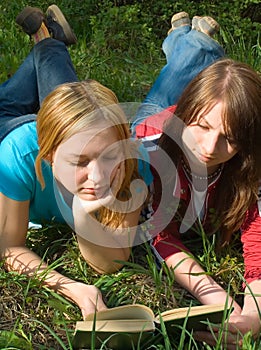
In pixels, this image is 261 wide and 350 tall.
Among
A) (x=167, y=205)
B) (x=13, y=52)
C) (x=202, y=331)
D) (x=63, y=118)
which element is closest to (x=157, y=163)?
(x=167, y=205)

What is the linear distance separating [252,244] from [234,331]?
1.61 feet

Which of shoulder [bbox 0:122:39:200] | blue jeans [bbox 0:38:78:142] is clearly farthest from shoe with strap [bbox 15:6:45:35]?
shoulder [bbox 0:122:39:200]

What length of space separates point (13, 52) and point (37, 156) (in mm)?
1782

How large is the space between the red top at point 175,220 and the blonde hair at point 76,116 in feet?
0.86

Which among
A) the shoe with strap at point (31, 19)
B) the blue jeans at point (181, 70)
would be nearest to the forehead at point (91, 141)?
the blue jeans at point (181, 70)

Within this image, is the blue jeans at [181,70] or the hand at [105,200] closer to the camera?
the hand at [105,200]

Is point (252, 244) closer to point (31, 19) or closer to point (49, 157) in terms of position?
point (49, 157)

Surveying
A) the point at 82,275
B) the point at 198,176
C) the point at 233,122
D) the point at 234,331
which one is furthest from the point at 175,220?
the point at 234,331

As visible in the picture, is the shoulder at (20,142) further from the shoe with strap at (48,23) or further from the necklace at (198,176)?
the shoe with strap at (48,23)

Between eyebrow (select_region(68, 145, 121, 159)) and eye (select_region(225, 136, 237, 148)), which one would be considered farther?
eye (select_region(225, 136, 237, 148))

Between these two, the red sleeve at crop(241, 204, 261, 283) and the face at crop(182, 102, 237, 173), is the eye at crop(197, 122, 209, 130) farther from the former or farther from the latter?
the red sleeve at crop(241, 204, 261, 283)

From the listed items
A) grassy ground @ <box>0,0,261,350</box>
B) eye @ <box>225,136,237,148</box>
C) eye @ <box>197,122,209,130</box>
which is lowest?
grassy ground @ <box>0,0,261,350</box>

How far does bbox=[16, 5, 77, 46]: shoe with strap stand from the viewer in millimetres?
3203

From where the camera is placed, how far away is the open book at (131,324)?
1.97 m
